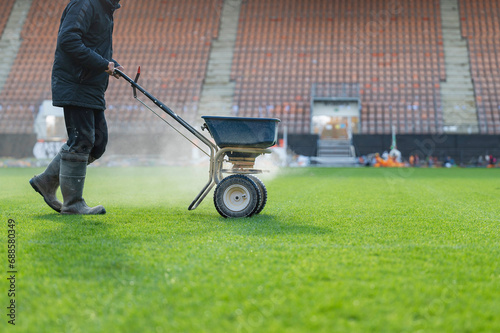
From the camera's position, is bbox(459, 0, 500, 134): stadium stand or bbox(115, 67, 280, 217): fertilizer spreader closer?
bbox(115, 67, 280, 217): fertilizer spreader

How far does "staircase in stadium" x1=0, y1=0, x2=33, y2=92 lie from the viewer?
21786 mm

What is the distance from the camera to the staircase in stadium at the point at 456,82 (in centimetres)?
1848

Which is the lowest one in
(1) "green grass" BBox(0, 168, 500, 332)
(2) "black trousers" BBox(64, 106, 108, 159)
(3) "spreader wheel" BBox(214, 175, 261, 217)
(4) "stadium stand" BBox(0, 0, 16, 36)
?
(1) "green grass" BBox(0, 168, 500, 332)

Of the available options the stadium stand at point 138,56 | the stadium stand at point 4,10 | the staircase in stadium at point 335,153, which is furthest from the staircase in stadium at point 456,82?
the stadium stand at point 4,10

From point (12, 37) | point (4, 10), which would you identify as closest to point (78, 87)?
point (12, 37)

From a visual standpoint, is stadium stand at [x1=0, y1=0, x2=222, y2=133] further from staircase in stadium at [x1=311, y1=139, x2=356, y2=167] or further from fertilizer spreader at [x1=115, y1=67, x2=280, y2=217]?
fertilizer spreader at [x1=115, y1=67, x2=280, y2=217]

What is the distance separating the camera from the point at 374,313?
4.71ft

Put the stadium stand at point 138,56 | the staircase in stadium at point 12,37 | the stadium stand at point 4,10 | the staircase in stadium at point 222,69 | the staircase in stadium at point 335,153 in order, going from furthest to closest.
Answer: the stadium stand at point 4,10 → the staircase in stadium at point 12,37 → the staircase in stadium at point 222,69 → the stadium stand at point 138,56 → the staircase in stadium at point 335,153

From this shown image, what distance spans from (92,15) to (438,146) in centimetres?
1550

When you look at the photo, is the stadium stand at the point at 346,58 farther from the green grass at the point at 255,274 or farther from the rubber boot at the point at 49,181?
the green grass at the point at 255,274

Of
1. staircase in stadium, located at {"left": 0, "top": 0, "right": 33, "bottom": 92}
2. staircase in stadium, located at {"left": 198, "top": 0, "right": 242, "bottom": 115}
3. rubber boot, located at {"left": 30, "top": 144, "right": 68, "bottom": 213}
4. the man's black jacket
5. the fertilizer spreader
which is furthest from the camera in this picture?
staircase in stadium, located at {"left": 0, "top": 0, "right": 33, "bottom": 92}

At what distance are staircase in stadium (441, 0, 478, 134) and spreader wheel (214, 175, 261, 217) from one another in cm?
1586

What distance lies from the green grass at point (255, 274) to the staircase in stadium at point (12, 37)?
20.3 meters

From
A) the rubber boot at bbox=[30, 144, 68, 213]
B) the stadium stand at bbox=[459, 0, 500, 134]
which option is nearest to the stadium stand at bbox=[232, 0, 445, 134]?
the stadium stand at bbox=[459, 0, 500, 134]
